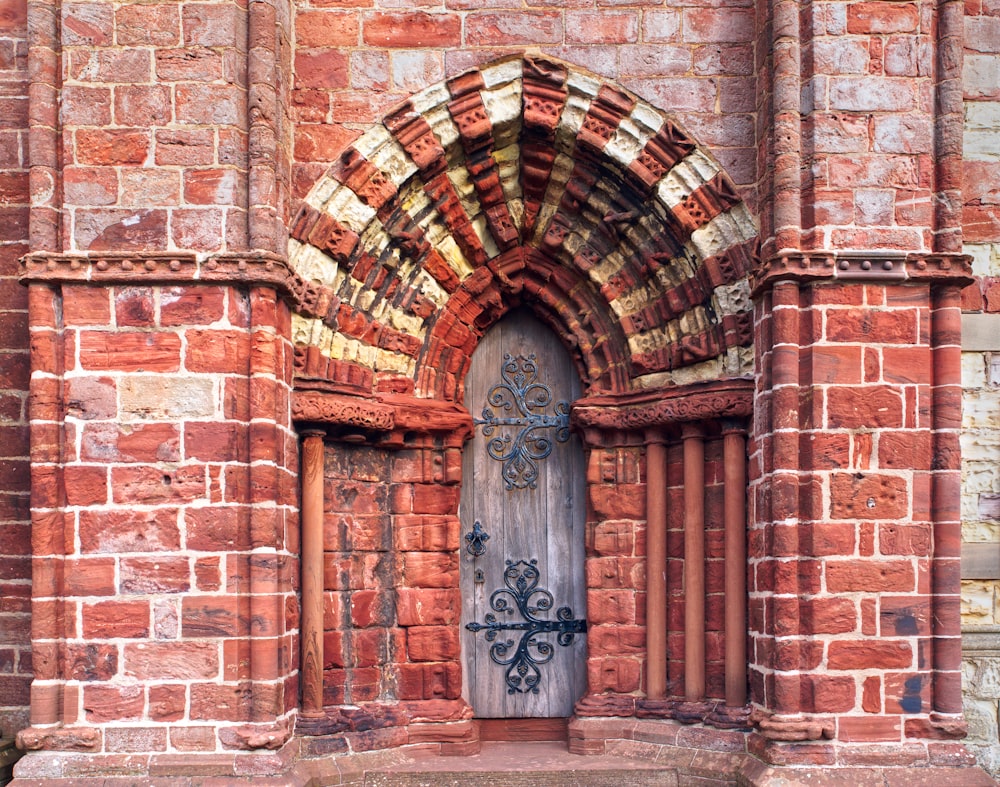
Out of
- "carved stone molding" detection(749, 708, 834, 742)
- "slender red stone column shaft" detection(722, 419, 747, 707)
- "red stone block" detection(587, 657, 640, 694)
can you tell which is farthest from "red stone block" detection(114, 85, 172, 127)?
"carved stone molding" detection(749, 708, 834, 742)

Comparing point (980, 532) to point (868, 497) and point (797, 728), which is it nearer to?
point (868, 497)

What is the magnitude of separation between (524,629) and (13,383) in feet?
10.6

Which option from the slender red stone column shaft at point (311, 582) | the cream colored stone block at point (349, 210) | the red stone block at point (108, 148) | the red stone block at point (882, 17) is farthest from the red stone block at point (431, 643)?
the red stone block at point (882, 17)

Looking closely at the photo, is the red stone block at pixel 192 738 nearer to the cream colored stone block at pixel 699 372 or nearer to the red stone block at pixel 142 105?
the red stone block at pixel 142 105

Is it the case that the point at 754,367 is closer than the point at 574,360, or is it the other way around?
the point at 754,367

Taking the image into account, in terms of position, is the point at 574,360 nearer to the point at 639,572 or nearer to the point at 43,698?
the point at 639,572

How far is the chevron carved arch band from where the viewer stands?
6.81 metres

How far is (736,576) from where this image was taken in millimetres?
6770

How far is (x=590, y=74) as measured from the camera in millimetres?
6906

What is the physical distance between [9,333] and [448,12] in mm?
2979

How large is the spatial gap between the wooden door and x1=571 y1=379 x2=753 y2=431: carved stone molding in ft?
1.12

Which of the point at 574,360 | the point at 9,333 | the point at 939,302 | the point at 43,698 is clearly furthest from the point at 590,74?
the point at 43,698

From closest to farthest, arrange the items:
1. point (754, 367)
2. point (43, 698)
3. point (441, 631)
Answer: point (43, 698), point (754, 367), point (441, 631)

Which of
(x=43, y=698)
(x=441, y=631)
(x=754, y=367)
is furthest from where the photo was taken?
(x=441, y=631)
